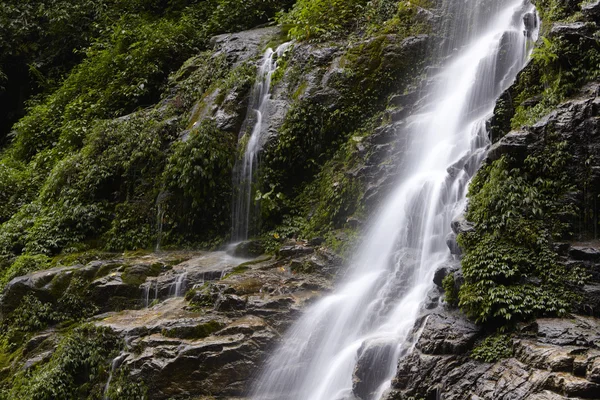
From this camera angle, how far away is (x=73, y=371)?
977 cm

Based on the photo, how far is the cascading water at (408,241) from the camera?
8375mm

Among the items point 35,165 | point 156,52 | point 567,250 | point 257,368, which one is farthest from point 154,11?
point 567,250

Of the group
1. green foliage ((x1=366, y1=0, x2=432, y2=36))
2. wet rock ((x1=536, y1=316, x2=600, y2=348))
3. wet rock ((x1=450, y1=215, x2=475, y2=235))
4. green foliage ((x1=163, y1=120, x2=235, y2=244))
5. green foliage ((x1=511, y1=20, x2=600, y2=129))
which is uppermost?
green foliage ((x1=366, y1=0, x2=432, y2=36))

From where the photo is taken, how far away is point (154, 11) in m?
22.8

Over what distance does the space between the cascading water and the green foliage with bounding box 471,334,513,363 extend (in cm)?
116

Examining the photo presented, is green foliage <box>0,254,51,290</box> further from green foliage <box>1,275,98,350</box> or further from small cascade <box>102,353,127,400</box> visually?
small cascade <box>102,353,127,400</box>

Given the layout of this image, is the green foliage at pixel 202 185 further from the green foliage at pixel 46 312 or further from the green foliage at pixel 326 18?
the green foliage at pixel 326 18

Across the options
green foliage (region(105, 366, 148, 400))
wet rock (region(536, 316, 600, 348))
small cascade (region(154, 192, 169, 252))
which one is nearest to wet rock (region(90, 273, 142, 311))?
small cascade (region(154, 192, 169, 252))

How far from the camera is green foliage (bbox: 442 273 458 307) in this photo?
312 inches

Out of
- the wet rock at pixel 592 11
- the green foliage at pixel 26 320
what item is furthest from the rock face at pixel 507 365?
the green foliage at pixel 26 320

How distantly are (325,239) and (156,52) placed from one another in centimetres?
1110

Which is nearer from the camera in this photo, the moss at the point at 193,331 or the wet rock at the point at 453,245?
the wet rock at the point at 453,245

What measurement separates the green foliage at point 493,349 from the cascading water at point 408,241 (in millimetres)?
1160

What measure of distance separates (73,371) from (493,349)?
724 cm
